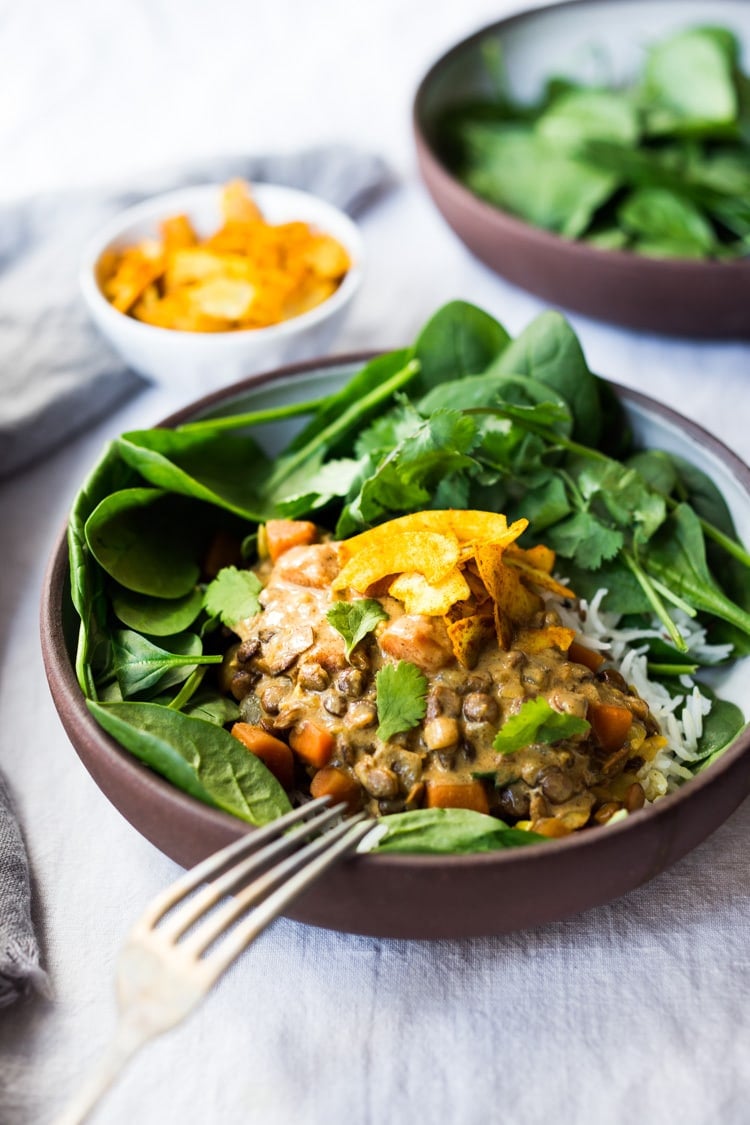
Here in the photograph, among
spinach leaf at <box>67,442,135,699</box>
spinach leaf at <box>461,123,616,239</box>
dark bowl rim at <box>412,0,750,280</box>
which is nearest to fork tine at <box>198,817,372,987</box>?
spinach leaf at <box>67,442,135,699</box>

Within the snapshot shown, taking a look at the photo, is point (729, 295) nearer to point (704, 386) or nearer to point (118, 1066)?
point (704, 386)

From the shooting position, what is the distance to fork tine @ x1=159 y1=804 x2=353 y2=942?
5.41 ft

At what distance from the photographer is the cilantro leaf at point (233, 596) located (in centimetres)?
238

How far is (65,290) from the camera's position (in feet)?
12.3

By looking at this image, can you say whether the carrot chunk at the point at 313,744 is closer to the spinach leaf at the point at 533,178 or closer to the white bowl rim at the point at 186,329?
the white bowl rim at the point at 186,329

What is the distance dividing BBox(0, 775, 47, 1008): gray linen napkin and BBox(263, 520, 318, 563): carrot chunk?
768 millimetres

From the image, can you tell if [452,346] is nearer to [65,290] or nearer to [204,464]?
[204,464]

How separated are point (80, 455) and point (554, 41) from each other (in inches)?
98.6

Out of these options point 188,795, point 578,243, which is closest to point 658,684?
point 188,795

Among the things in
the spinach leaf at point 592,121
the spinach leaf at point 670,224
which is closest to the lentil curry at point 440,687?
the spinach leaf at point 670,224

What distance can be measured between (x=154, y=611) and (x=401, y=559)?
0.55 metres

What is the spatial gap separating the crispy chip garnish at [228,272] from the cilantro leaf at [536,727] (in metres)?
1.78

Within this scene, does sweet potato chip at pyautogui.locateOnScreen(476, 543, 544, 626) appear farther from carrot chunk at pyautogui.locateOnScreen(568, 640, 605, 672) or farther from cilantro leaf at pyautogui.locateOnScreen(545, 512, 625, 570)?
cilantro leaf at pyautogui.locateOnScreen(545, 512, 625, 570)

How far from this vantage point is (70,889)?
7.47ft
